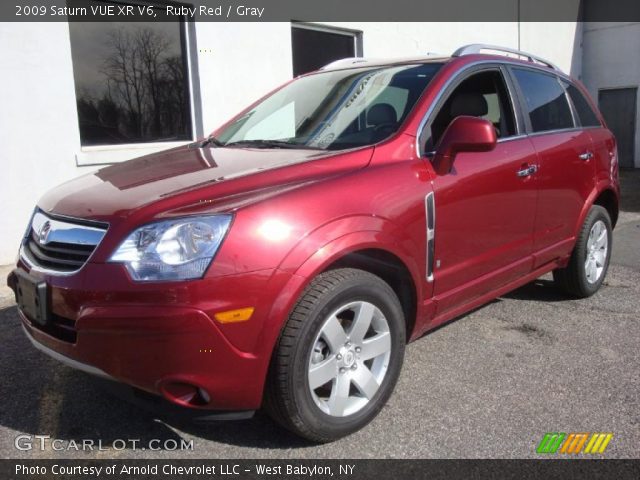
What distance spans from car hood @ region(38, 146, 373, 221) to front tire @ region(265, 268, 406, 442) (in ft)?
1.59

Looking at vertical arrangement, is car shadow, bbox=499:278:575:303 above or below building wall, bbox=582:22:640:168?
below

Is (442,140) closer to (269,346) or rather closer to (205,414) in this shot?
(269,346)

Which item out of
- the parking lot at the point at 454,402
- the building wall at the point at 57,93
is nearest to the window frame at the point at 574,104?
the parking lot at the point at 454,402

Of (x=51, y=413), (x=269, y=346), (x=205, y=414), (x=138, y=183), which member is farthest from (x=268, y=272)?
(x=51, y=413)

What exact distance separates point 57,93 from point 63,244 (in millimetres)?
4077

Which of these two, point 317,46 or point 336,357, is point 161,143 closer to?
point 317,46

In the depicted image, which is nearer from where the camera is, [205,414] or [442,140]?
[205,414]

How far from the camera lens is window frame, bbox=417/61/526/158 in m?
3.00

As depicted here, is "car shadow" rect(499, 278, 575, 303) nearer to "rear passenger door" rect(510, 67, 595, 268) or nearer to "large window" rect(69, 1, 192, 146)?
"rear passenger door" rect(510, 67, 595, 268)

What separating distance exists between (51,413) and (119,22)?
4938 mm

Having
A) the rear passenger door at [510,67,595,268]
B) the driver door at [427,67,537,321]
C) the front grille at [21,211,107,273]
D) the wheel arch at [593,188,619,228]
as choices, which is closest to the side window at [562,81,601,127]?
the rear passenger door at [510,67,595,268]

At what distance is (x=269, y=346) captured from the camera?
2258 millimetres

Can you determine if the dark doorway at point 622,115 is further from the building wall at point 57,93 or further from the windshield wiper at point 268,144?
the windshield wiper at point 268,144

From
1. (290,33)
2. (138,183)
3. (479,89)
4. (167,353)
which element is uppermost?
(290,33)
